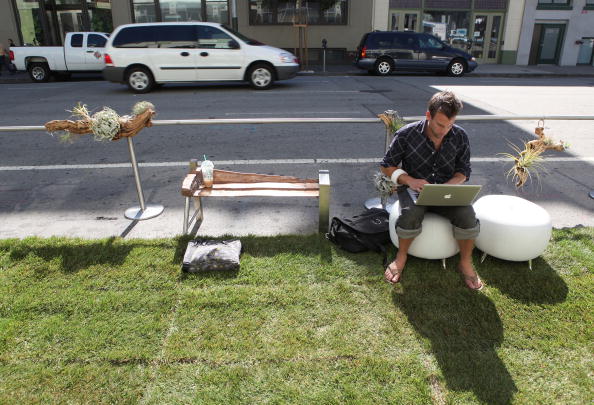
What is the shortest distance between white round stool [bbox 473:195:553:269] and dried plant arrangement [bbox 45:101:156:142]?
3.37 m

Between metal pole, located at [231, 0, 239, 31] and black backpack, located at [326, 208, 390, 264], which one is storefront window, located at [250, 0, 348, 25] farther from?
black backpack, located at [326, 208, 390, 264]

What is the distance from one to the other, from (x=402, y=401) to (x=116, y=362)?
1762 millimetres

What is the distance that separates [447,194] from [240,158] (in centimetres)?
415

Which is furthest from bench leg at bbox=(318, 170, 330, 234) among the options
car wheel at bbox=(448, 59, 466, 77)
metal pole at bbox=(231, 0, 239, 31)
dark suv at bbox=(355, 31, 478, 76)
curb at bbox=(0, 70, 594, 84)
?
metal pole at bbox=(231, 0, 239, 31)

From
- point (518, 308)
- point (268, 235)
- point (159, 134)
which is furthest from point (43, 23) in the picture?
point (518, 308)

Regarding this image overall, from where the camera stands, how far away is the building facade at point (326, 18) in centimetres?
2209

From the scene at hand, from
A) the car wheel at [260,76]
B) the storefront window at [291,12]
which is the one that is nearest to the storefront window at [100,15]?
the storefront window at [291,12]

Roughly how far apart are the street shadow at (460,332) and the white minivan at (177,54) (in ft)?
36.9

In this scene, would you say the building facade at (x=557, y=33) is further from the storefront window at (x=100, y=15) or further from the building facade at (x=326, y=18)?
the storefront window at (x=100, y=15)

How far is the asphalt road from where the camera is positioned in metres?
4.84

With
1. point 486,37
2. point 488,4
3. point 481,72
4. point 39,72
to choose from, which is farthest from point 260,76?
point 486,37

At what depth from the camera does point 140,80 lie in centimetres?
1330

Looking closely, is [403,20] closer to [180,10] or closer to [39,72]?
[180,10]

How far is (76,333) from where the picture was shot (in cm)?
303
